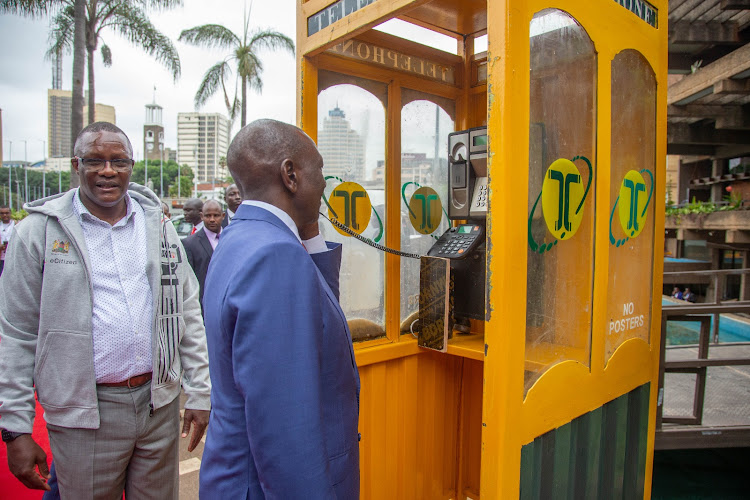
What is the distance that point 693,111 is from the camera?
650 centimetres

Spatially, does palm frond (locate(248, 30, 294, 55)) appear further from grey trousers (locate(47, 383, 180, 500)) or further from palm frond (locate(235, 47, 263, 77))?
grey trousers (locate(47, 383, 180, 500))

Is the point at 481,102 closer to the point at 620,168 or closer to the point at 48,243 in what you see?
the point at 620,168

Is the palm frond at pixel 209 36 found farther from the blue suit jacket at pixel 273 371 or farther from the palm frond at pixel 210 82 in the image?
the blue suit jacket at pixel 273 371

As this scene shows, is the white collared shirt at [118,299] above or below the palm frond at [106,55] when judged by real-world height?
below

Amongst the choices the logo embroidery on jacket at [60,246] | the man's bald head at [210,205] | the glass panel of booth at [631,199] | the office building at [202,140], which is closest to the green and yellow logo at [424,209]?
the glass panel of booth at [631,199]

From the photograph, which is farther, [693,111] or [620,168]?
[693,111]

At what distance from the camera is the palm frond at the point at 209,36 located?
15.3 metres

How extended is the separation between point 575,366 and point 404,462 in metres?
1.29

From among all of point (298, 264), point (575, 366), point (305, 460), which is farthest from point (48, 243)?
point (575, 366)

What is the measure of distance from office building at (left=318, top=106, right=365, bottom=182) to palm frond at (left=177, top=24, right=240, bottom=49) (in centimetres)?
1479

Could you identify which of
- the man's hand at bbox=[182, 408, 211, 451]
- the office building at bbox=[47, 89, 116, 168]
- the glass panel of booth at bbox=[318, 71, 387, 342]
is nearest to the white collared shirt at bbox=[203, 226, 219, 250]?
the glass panel of booth at bbox=[318, 71, 387, 342]

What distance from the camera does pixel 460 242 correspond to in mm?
2652

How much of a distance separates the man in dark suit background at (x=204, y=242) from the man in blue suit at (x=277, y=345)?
320 cm

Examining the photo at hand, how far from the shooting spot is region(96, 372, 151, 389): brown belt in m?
1.88
